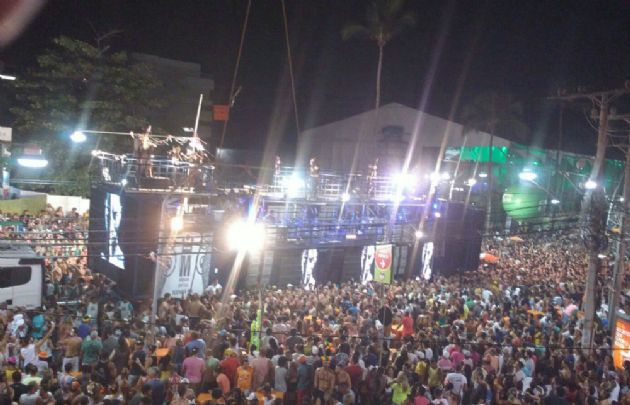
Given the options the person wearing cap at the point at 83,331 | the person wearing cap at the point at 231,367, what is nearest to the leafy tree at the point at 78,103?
the person wearing cap at the point at 83,331

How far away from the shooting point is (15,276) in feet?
45.0

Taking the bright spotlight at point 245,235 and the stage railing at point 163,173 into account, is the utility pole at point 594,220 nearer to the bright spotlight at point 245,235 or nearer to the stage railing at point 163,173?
the bright spotlight at point 245,235

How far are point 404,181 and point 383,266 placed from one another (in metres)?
10.7

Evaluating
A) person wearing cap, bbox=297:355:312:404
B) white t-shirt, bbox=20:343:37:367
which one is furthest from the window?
person wearing cap, bbox=297:355:312:404

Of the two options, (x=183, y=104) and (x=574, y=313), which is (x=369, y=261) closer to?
(x=574, y=313)

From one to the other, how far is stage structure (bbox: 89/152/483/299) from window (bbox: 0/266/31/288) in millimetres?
1785

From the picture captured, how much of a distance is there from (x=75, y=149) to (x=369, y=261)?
14.6 metres

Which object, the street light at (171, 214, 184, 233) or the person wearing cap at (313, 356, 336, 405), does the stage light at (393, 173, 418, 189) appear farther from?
the person wearing cap at (313, 356, 336, 405)

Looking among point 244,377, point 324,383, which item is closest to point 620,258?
point 324,383

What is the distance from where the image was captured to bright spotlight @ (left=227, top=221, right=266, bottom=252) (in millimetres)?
16375

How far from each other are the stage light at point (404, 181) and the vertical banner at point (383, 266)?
8.54 m

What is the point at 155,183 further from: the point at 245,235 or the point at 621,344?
the point at 621,344

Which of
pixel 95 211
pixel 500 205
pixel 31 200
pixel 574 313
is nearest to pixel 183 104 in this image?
pixel 31 200

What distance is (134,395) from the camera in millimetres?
7383
